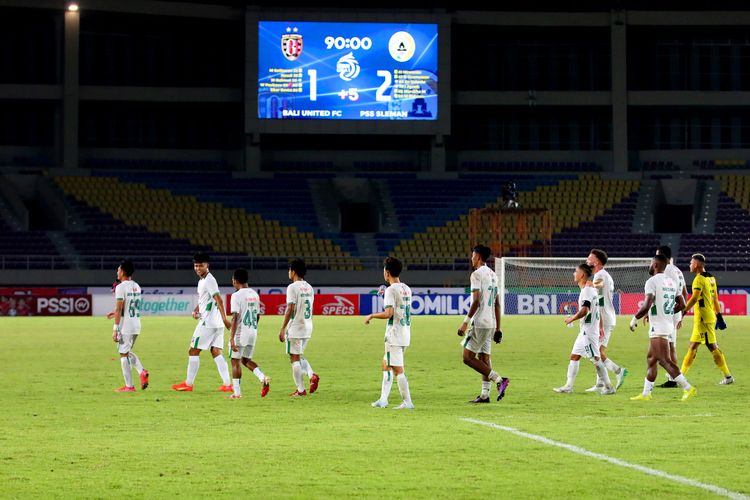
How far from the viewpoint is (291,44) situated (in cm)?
6538

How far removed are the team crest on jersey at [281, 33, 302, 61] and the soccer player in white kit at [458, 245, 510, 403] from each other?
161ft

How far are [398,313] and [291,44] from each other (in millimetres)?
50517

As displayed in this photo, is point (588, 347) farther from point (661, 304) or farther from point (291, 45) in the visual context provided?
point (291, 45)

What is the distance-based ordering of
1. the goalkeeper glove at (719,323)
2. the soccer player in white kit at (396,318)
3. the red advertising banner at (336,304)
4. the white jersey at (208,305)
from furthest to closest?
1. the red advertising banner at (336,304)
2. the goalkeeper glove at (719,323)
3. the white jersey at (208,305)
4. the soccer player in white kit at (396,318)

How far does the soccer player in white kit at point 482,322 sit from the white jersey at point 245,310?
3305 millimetres

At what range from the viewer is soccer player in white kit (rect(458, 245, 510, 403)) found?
1712cm

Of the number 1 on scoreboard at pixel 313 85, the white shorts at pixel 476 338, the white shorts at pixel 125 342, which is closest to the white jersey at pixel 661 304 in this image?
the white shorts at pixel 476 338

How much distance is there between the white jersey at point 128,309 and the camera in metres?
19.8

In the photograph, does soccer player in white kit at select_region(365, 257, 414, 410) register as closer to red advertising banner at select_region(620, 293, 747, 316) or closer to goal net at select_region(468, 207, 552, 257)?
red advertising banner at select_region(620, 293, 747, 316)

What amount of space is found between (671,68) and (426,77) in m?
15.4

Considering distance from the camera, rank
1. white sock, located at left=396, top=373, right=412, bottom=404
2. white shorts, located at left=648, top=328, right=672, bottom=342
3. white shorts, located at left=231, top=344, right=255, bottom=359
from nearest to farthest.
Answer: white sock, located at left=396, top=373, right=412, bottom=404, white shorts, located at left=648, top=328, right=672, bottom=342, white shorts, located at left=231, top=344, right=255, bottom=359

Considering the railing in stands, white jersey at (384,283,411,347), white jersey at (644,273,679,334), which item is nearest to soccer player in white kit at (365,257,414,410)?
white jersey at (384,283,411,347)

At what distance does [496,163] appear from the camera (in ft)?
234

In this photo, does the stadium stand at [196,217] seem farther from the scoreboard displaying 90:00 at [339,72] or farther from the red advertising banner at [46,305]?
the red advertising banner at [46,305]
